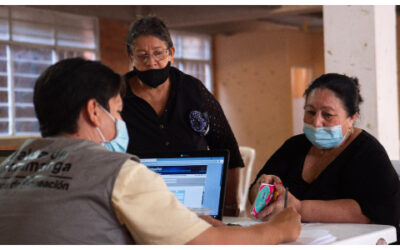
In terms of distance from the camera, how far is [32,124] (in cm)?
722

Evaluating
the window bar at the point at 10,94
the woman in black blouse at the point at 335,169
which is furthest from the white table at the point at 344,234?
the window bar at the point at 10,94

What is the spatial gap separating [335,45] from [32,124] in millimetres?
4530

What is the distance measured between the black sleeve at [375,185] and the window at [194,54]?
24.2 feet

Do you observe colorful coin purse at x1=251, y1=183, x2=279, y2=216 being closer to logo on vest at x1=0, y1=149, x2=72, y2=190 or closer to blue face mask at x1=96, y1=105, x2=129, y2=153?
blue face mask at x1=96, y1=105, x2=129, y2=153

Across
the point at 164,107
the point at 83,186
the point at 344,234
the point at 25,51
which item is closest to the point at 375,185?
the point at 344,234

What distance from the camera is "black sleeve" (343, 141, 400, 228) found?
211 centimetres

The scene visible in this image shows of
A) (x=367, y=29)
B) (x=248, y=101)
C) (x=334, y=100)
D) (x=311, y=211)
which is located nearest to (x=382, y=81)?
(x=367, y=29)

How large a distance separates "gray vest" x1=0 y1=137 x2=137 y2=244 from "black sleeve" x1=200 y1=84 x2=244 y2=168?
138cm

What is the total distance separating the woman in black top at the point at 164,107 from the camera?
2.59 m

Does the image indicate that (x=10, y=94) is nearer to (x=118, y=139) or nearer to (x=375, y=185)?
(x=375, y=185)

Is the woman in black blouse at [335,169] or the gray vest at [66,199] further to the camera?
the woman in black blouse at [335,169]

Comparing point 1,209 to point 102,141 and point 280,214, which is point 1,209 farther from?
point 280,214

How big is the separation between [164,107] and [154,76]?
16cm

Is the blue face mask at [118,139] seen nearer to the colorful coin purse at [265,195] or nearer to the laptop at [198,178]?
the laptop at [198,178]
